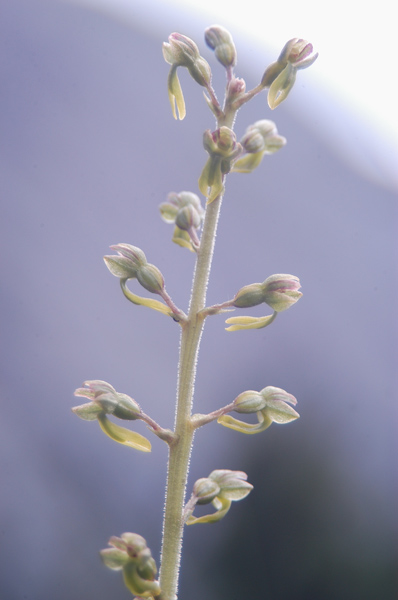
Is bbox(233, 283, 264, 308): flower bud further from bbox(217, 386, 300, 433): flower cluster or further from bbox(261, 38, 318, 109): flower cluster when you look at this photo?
bbox(261, 38, 318, 109): flower cluster

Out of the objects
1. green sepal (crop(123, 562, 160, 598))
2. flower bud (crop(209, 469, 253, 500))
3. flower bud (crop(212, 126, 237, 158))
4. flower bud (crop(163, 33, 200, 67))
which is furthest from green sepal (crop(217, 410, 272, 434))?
flower bud (crop(163, 33, 200, 67))

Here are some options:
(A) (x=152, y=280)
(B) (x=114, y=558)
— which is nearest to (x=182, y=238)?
(A) (x=152, y=280)

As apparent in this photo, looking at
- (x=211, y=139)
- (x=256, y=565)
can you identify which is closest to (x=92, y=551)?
(x=256, y=565)

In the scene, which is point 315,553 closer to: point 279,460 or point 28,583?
point 279,460

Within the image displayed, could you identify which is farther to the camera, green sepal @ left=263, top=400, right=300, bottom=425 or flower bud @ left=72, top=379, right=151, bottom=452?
green sepal @ left=263, top=400, right=300, bottom=425

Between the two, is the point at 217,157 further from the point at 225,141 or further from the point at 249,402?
the point at 249,402
